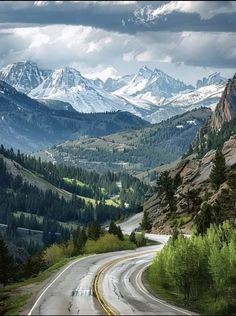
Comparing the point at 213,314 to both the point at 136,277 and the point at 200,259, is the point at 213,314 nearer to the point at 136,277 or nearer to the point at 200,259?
the point at 200,259

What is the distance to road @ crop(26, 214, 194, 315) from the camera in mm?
45812

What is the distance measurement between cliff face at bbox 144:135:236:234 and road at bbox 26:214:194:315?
4892 cm

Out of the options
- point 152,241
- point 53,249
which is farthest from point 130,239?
point 53,249

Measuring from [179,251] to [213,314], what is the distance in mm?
10760

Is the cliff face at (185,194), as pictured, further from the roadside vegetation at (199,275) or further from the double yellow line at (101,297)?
Answer: the roadside vegetation at (199,275)

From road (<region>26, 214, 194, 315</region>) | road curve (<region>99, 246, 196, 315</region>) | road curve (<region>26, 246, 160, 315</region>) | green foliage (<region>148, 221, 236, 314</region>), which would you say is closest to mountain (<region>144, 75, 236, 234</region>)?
road (<region>26, 214, 194, 315</region>)

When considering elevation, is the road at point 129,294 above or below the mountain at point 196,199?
below

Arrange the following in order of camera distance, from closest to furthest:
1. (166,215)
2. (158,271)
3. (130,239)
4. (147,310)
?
(147,310) → (158,271) → (130,239) → (166,215)

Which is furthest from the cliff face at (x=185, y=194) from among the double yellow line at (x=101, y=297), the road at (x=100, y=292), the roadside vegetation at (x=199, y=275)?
the roadside vegetation at (x=199, y=275)

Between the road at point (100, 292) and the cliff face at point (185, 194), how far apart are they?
1926 inches

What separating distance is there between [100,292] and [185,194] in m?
95.2

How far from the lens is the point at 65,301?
49.6 m

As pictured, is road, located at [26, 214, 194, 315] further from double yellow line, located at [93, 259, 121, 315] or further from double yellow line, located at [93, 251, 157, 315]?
double yellow line, located at [93, 259, 121, 315]

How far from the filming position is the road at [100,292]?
45.8m
